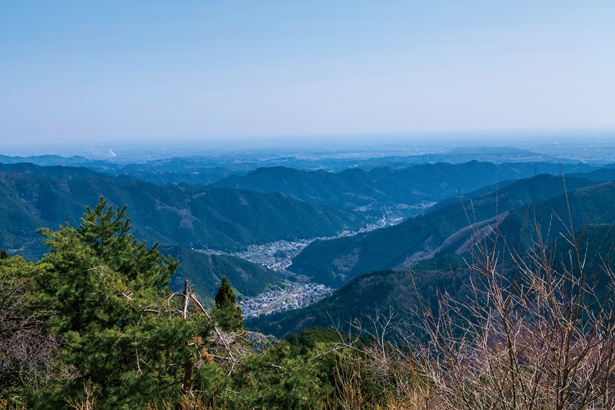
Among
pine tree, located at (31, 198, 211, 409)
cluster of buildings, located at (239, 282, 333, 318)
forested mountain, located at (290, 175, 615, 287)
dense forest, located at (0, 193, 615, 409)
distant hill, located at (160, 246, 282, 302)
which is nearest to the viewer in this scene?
dense forest, located at (0, 193, 615, 409)

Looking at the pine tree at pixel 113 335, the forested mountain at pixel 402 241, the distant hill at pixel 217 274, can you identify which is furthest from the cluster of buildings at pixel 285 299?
the pine tree at pixel 113 335

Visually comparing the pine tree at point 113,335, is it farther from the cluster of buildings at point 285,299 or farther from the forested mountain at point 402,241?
the forested mountain at point 402,241

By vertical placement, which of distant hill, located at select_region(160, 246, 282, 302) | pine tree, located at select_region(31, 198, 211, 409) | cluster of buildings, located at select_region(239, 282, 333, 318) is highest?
pine tree, located at select_region(31, 198, 211, 409)

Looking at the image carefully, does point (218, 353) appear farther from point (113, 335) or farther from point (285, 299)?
point (285, 299)

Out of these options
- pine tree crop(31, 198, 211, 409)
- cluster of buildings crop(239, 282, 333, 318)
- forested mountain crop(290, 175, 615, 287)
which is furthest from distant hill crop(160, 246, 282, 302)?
pine tree crop(31, 198, 211, 409)

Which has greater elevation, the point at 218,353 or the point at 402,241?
the point at 218,353

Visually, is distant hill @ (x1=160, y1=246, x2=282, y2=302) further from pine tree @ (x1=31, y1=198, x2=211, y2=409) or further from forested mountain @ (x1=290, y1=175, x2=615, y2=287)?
pine tree @ (x1=31, y1=198, x2=211, y2=409)

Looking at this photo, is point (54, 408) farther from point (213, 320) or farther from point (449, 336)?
point (449, 336)

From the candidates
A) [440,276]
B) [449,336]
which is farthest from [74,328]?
[440,276]

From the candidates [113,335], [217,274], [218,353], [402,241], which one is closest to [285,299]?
→ [217,274]
